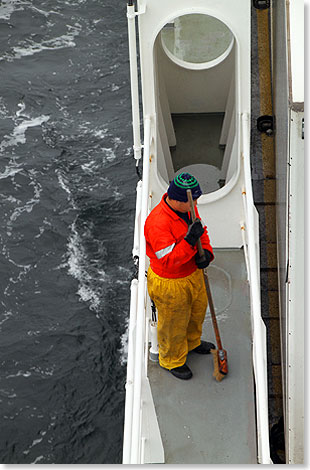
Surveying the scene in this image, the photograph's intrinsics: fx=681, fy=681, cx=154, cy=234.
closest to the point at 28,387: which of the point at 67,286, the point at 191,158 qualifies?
the point at 67,286

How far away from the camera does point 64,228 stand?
474 inches

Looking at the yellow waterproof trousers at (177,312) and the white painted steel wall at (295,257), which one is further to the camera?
the yellow waterproof trousers at (177,312)

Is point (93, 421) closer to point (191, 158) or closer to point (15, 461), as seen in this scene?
point (15, 461)

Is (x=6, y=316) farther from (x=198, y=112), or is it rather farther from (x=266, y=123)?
(x=266, y=123)

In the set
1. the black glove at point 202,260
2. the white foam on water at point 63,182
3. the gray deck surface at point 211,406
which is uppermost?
the black glove at point 202,260

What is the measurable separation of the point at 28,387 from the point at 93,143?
19.3ft

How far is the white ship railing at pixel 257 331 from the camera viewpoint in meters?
4.17

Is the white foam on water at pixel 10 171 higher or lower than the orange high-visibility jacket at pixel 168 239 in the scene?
lower

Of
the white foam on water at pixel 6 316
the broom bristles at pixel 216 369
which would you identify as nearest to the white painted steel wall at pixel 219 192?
the broom bristles at pixel 216 369

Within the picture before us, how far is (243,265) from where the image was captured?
6688 millimetres

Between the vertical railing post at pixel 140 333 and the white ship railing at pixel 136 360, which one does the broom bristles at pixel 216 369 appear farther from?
the vertical railing post at pixel 140 333

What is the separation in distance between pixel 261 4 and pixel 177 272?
4444 mm

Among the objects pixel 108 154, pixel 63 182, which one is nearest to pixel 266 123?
pixel 63 182

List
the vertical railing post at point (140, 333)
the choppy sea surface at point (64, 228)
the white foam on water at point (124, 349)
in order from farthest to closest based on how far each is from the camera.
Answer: the white foam on water at point (124, 349)
the choppy sea surface at point (64, 228)
the vertical railing post at point (140, 333)
